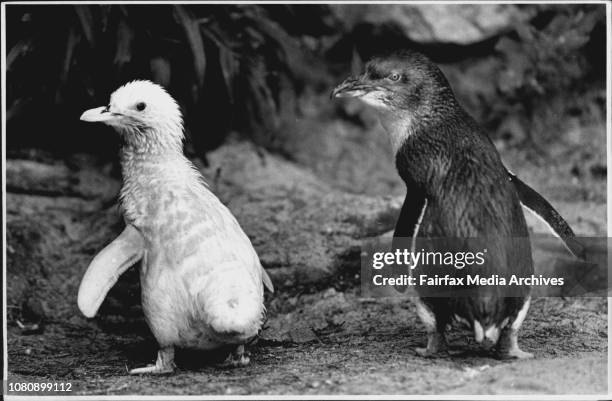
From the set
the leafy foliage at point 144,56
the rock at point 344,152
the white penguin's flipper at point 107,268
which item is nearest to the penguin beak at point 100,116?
the white penguin's flipper at point 107,268

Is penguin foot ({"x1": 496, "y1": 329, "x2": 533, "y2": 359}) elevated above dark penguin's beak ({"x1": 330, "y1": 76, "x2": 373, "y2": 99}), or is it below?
below

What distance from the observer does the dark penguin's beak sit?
84.0 inches

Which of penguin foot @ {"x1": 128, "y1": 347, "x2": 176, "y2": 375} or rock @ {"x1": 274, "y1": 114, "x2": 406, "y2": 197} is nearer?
penguin foot @ {"x1": 128, "y1": 347, "x2": 176, "y2": 375}

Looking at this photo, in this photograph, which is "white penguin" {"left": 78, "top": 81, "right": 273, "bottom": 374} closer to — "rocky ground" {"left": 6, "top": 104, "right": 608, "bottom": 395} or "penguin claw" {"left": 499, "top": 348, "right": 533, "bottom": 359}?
"rocky ground" {"left": 6, "top": 104, "right": 608, "bottom": 395}

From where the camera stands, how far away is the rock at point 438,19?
3486mm

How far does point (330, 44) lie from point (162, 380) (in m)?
1.88

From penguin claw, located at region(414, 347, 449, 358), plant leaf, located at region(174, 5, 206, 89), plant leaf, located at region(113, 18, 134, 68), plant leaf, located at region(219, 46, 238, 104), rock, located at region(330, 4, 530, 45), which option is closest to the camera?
penguin claw, located at region(414, 347, 449, 358)

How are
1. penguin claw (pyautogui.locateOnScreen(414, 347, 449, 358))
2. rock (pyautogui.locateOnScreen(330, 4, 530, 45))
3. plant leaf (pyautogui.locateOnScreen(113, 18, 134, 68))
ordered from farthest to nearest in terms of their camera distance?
rock (pyautogui.locateOnScreen(330, 4, 530, 45))
plant leaf (pyautogui.locateOnScreen(113, 18, 134, 68))
penguin claw (pyautogui.locateOnScreen(414, 347, 449, 358))

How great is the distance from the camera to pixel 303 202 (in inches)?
119

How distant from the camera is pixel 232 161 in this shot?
3.37 m

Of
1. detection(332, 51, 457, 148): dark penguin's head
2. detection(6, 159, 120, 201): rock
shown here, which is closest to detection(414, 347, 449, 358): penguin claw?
detection(332, 51, 457, 148): dark penguin's head

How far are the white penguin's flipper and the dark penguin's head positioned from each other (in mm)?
648

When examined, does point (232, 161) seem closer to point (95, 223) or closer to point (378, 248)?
point (95, 223)

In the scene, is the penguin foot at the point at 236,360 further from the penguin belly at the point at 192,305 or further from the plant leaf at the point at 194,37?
the plant leaf at the point at 194,37
